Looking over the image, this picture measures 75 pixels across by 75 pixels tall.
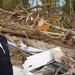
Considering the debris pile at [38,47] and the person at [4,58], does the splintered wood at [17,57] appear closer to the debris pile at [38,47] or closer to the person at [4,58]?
the debris pile at [38,47]

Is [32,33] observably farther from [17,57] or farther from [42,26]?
[17,57]

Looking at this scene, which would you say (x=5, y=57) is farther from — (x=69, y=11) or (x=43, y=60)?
(x=69, y=11)

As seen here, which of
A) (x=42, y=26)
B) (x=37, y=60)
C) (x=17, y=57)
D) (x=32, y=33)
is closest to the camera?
(x=37, y=60)

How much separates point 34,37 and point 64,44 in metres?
0.82

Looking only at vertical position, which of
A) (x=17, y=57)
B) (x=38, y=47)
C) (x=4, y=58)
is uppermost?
(x=4, y=58)

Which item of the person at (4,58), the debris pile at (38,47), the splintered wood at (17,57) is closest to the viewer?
the person at (4,58)

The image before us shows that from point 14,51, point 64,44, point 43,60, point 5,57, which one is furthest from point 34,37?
point 5,57

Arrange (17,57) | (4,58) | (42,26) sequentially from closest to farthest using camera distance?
(4,58) → (17,57) → (42,26)

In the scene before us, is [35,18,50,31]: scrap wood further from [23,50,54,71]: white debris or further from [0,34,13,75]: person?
[0,34,13,75]: person

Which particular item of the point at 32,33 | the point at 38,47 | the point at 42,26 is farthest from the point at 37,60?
the point at 42,26

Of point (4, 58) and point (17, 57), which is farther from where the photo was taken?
point (17, 57)

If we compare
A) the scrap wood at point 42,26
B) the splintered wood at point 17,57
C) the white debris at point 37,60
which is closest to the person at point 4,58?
the white debris at point 37,60

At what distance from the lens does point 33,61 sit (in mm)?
5102

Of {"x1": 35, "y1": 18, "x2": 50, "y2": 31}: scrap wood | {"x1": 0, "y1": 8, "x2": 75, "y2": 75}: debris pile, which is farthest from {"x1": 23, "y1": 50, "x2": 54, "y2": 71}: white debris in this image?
{"x1": 35, "y1": 18, "x2": 50, "y2": 31}: scrap wood
